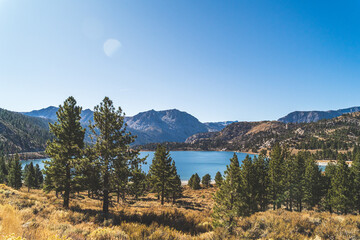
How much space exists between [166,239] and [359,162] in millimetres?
38746

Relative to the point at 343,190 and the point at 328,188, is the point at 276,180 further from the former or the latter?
the point at 328,188

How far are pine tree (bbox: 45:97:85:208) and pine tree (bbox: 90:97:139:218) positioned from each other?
11.7 ft

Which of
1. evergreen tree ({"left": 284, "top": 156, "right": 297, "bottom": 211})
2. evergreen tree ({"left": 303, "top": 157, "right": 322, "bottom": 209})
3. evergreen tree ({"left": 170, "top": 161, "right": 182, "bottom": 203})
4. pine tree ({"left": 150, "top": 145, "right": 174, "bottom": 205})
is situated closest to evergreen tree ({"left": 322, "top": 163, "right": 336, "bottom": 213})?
evergreen tree ({"left": 303, "top": 157, "right": 322, "bottom": 209})

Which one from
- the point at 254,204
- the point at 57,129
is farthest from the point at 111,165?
the point at 254,204

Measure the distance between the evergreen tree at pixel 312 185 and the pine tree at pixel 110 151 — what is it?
1339 inches

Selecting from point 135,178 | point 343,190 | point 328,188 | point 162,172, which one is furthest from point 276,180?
point 135,178

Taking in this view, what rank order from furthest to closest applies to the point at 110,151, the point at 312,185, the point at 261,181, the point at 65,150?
the point at 312,185, the point at 261,181, the point at 65,150, the point at 110,151

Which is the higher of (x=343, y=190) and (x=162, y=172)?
(x=162, y=172)

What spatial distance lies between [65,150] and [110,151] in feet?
20.8

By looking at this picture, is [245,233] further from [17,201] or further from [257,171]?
[257,171]

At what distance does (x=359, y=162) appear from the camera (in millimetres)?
29312

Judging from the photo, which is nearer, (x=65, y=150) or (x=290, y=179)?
(x=65, y=150)

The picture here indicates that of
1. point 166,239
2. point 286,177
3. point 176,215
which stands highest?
point 166,239

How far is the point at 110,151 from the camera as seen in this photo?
554 inches
